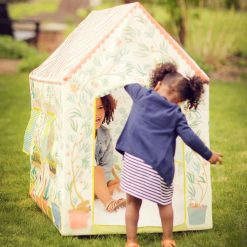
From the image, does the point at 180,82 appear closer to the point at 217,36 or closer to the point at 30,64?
the point at 30,64

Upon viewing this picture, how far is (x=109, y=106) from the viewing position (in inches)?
213

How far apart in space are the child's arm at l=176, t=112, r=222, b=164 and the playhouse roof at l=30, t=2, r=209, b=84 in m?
0.71

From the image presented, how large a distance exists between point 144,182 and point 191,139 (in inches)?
16.9

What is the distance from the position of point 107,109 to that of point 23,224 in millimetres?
1330

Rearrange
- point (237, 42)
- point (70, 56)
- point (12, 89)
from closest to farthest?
point (70, 56), point (12, 89), point (237, 42)

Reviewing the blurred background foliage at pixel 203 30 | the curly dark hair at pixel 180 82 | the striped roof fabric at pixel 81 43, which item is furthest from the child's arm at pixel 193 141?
the blurred background foliage at pixel 203 30

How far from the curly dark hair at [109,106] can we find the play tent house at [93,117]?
749 millimetres

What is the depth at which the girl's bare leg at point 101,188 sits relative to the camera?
194 inches

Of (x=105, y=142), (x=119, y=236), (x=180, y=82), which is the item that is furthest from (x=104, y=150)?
(x=180, y=82)

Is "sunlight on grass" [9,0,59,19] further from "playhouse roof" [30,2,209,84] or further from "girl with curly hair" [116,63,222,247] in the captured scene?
"girl with curly hair" [116,63,222,247]

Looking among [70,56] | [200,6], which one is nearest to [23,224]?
[70,56]

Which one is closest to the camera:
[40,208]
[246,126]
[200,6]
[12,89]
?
[40,208]

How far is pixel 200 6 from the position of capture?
1498 cm

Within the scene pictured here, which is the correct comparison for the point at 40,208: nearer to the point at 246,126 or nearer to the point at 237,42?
the point at 246,126
